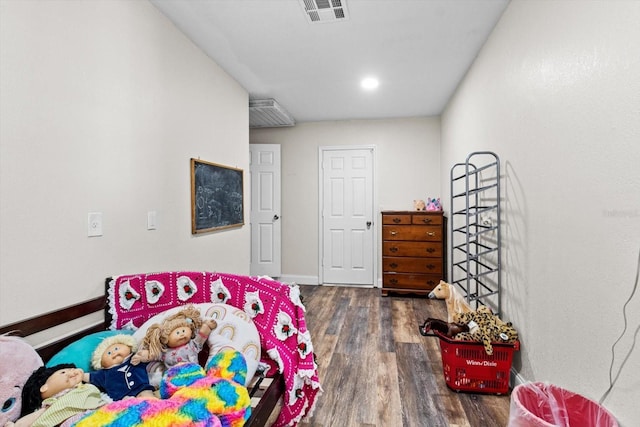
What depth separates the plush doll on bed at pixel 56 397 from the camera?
1.13 meters

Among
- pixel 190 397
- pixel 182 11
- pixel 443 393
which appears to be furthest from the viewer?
pixel 182 11

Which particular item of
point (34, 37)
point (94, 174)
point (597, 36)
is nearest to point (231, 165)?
point (94, 174)

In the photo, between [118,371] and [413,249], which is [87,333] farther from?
[413,249]

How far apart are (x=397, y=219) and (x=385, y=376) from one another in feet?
7.73

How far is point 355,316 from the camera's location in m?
3.59

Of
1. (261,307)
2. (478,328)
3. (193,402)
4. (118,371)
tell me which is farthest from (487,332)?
(118,371)

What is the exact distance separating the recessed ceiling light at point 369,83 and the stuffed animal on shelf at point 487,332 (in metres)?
2.41

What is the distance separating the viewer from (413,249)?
14.2 feet

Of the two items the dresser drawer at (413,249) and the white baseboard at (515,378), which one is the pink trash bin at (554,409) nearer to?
the white baseboard at (515,378)

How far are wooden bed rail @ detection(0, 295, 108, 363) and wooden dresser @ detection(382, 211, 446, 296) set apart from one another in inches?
129

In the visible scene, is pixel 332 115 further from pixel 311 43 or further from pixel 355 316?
pixel 355 316

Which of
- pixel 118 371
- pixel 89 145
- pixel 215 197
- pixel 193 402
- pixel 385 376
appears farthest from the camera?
pixel 215 197

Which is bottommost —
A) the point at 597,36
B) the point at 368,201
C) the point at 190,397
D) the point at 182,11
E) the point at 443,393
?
the point at 443,393

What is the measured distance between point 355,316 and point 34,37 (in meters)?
3.25
